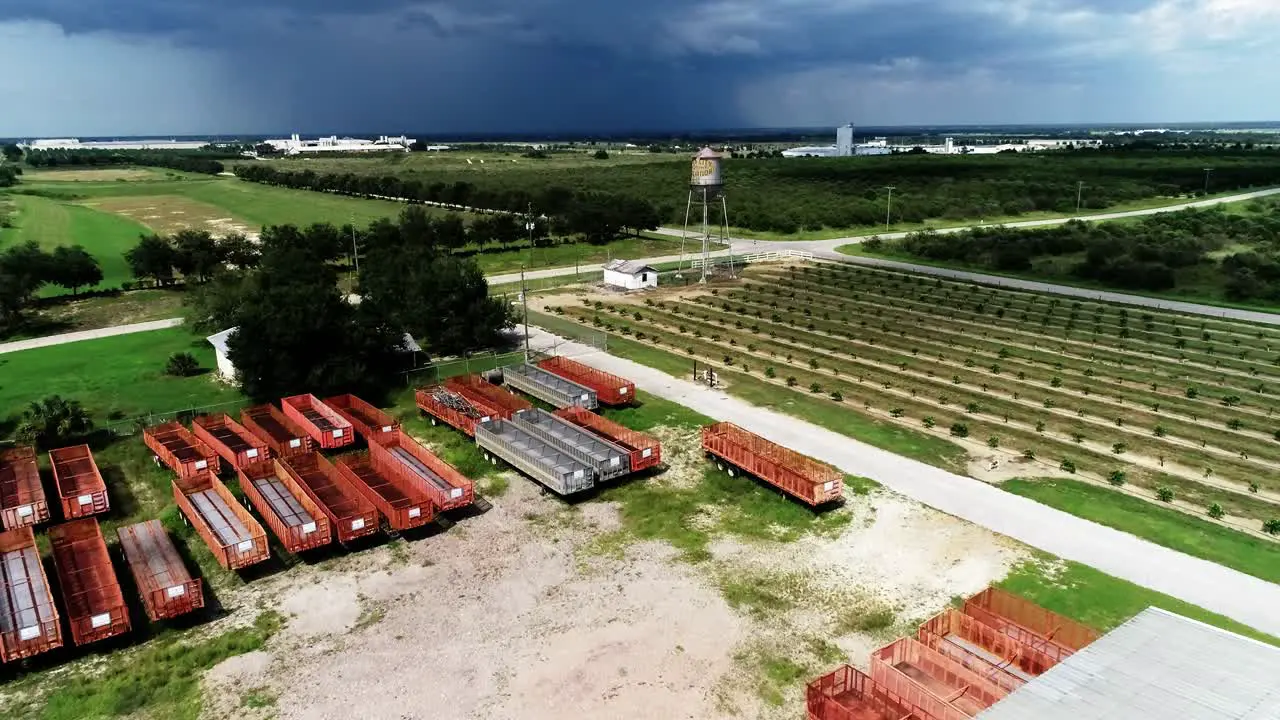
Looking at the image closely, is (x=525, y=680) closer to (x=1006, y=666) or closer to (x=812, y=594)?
(x=812, y=594)

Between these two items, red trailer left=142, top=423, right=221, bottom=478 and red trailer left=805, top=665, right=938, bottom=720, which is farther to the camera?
red trailer left=142, top=423, right=221, bottom=478

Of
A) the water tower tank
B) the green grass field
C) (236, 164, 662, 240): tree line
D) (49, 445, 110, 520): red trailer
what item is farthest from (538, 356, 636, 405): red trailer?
the water tower tank

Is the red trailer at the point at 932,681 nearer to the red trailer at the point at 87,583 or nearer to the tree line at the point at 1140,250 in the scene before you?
the red trailer at the point at 87,583

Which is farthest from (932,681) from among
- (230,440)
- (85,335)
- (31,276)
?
(31,276)

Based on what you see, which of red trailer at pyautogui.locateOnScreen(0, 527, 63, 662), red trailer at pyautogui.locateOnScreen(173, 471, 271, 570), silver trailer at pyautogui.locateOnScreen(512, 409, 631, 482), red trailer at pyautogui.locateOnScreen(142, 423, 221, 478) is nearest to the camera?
red trailer at pyautogui.locateOnScreen(0, 527, 63, 662)

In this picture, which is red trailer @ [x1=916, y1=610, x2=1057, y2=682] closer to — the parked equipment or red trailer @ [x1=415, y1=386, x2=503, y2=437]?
the parked equipment

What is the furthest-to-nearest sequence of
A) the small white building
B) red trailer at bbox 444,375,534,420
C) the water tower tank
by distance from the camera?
1. the water tower tank
2. the small white building
3. red trailer at bbox 444,375,534,420

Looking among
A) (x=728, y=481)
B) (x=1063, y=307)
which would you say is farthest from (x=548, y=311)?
(x=1063, y=307)
